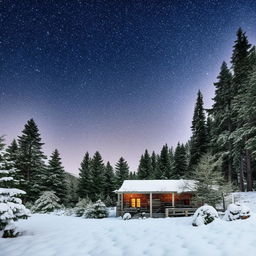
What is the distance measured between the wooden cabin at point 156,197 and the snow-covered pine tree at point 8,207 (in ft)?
45.2

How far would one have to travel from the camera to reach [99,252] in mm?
6113

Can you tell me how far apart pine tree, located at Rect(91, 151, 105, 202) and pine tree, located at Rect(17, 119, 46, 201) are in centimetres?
1051

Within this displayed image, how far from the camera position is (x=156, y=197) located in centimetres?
2748

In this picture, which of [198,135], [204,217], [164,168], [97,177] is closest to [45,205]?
[97,177]

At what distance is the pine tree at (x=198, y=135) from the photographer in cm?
3204

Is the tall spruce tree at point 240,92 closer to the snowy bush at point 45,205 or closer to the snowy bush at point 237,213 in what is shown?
the snowy bush at point 237,213

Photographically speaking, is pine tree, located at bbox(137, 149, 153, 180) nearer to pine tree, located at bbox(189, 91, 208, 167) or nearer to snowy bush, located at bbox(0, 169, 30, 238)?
pine tree, located at bbox(189, 91, 208, 167)

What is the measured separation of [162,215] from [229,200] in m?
7.40

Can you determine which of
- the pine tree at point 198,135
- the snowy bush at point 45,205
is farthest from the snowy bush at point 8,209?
the pine tree at point 198,135

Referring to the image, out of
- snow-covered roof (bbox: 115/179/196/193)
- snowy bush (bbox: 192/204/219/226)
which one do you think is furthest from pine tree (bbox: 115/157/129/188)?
snowy bush (bbox: 192/204/219/226)

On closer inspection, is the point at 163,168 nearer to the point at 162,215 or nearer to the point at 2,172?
the point at 162,215

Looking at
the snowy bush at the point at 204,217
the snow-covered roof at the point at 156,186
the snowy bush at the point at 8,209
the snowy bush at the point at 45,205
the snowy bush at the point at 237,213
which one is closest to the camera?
the snowy bush at the point at 8,209

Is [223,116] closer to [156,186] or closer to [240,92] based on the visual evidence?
[240,92]

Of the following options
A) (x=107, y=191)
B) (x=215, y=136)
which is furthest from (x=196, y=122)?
(x=107, y=191)
